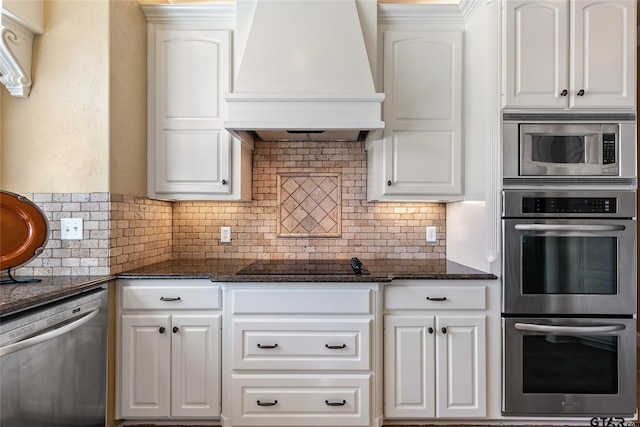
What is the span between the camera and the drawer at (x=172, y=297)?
1.99m

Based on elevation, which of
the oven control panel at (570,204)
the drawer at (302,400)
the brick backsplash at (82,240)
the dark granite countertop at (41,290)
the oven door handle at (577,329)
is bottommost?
the drawer at (302,400)

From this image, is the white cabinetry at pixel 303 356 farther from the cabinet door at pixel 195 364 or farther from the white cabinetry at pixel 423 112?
the white cabinetry at pixel 423 112

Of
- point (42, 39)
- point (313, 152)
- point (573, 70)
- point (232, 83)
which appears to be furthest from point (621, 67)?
point (42, 39)

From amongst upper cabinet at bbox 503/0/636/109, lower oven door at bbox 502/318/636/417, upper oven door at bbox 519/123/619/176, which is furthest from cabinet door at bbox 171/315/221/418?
upper cabinet at bbox 503/0/636/109

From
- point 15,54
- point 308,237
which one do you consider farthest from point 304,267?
point 15,54

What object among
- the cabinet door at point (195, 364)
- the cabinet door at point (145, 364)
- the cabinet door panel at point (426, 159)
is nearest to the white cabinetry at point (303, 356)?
the cabinet door at point (195, 364)

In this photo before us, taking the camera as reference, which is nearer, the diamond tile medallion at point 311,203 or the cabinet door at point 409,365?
the cabinet door at point 409,365

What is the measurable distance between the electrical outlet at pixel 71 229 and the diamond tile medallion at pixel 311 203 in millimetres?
1240

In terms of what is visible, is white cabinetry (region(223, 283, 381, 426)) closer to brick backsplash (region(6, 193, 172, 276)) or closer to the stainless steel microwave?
brick backsplash (region(6, 193, 172, 276))

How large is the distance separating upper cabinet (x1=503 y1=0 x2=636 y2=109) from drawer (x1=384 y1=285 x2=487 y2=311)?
104 cm

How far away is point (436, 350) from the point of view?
1.98 metres

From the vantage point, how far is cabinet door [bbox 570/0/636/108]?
1.90 m

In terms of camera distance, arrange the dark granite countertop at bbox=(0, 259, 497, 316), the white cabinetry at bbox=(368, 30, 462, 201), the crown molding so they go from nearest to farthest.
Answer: the dark granite countertop at bbox=(0, 259, 497, 316) < the crown molding < the white cabinetry at bbox=(368, 30, 462, 201)

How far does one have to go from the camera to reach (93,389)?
180cm
